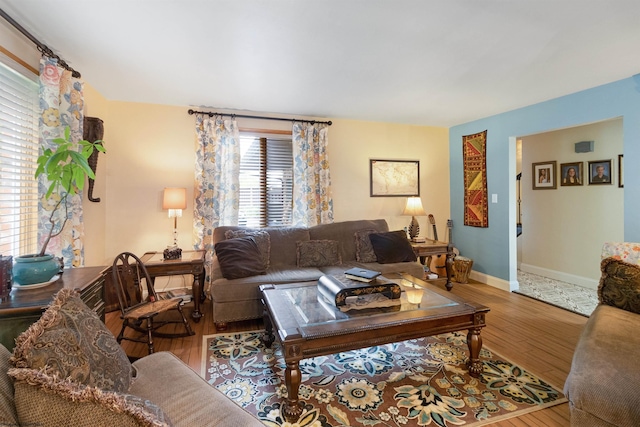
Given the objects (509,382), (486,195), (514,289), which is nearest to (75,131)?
(509,382)

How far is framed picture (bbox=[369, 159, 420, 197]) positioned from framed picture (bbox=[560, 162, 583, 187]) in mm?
2057

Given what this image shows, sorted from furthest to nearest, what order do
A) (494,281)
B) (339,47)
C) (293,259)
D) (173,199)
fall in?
(494,281) → (293,259) → (173,199) → (339,47)

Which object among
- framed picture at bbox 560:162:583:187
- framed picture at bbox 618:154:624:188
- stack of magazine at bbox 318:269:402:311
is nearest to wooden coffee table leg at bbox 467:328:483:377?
stack of magazine at bbox 318:269:402:311

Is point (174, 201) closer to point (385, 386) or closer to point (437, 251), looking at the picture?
point (385, 386)

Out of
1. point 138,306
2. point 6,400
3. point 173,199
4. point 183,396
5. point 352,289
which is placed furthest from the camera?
point 173,199

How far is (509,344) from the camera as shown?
2.63 meters

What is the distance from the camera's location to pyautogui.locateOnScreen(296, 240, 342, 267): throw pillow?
362 centimetres

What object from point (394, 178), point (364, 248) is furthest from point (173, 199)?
point (394, 178)

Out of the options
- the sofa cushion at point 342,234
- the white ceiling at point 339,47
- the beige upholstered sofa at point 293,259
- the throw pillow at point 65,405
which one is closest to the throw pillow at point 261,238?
the beige upholstered sofa at point 293,259

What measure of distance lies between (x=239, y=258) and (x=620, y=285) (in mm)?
3066

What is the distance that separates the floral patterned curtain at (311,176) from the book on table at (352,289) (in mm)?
1932

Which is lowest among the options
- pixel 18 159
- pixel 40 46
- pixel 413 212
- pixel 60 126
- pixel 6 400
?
pixel 6 400

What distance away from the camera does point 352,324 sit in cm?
190

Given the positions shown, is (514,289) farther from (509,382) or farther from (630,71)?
(630,71)
